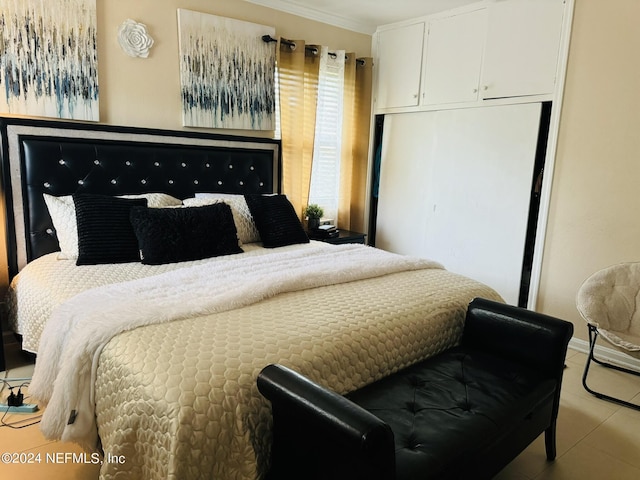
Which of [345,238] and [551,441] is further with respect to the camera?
[345,238]

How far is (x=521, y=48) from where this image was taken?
324 centimetres

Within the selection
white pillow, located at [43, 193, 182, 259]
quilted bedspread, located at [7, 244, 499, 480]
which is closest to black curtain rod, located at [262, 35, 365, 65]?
white pillow, located at [43, 193, 182, 259]

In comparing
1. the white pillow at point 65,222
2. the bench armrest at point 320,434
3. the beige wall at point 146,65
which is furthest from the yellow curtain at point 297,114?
the bench armrest at point 320,434

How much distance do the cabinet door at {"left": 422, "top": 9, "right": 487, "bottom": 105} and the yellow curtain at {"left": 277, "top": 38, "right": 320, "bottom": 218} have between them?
98cm

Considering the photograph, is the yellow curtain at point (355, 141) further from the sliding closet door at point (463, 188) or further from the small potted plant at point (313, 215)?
the small potted plant at point (313, 215)

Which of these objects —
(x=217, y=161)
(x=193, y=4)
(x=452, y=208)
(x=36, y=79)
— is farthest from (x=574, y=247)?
(x=36, y=79)

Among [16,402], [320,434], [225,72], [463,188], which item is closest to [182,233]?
[16,402]

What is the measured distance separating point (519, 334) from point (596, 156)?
5.56 feet

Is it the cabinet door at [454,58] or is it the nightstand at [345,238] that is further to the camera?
the nightstand at [345,238]

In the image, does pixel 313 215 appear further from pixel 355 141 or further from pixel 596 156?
pixel 596 156

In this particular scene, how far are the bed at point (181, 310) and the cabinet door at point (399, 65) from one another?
65.9 inches

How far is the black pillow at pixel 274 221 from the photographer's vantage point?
3.02 meters

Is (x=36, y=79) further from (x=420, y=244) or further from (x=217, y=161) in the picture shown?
(x=420, y=244)

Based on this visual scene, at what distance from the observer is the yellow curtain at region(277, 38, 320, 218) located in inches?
146
